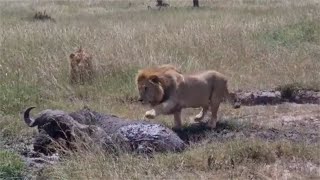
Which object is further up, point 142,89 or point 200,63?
point 142,89

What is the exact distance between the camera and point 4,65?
37.8ft

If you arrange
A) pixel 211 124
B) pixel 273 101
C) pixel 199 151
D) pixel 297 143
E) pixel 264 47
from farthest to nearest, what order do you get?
1. pixel 264 47
2. pixel 273 101
3. pixel 211 124
4. pixel 297 143
5. pixel 199 151

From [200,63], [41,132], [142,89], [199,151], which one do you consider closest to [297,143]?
[199,151]

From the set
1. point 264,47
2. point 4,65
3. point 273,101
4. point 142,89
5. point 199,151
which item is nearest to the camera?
point 199,151

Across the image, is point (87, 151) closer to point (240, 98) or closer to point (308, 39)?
point (240, 98)

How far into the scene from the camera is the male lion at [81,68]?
10.8m

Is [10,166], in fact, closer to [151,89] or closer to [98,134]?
[98,134]

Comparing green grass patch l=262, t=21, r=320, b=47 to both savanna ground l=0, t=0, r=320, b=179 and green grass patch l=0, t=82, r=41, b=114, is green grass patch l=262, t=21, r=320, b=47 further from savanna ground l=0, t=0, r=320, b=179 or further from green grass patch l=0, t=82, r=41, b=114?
green grass patch l=0, t=82, r=41, b=114

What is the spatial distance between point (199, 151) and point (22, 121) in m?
2.56

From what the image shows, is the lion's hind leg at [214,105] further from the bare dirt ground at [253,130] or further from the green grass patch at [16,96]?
the green grass patch at [16,96]

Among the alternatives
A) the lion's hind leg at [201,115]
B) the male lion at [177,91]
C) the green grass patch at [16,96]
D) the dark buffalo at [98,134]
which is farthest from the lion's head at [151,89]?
the green grass patch at [16,96]

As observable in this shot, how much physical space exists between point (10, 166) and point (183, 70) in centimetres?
543

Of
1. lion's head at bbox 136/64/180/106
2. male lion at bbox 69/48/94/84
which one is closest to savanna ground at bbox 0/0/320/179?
male lion at bbox 69/48/94/84

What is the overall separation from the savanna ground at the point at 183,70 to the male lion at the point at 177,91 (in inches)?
13.3
